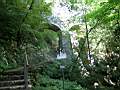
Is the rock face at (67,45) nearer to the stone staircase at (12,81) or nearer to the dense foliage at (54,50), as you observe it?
the dense foliage at (54,50)

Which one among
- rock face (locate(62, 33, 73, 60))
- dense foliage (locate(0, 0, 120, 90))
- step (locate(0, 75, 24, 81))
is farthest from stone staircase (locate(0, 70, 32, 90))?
rock face (locate(62, 33, 73, 60))

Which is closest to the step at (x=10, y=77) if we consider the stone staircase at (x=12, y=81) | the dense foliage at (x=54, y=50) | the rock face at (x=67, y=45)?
the stone staircase at (x=12, y=81)

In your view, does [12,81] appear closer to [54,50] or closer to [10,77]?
[10,77]

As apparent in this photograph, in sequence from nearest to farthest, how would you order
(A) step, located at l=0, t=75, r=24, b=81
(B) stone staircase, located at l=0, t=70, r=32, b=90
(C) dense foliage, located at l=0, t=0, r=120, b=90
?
(B) stone staircase, located at l=0, t=70, r=32, b=90, (A) step, located at l=0, t=75, r=24, b=81, (C) dense foliage, located at l=0, t=0, r=120, b=90

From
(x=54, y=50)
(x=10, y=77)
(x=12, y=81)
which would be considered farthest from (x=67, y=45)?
(x=12, y=81)

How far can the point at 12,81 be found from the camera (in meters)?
7.82

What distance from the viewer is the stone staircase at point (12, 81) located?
24.7 feet

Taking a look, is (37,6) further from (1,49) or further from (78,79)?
(78,79)

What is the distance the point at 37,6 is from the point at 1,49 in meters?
1.80

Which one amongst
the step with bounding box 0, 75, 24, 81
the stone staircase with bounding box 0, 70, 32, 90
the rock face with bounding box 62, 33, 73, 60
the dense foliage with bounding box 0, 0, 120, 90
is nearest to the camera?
the stone staircase with bounding box 0, 70, 32, 90

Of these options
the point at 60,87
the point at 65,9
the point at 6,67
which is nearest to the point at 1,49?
the point at 6,67

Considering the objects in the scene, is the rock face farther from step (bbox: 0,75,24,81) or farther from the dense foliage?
step (bbox: 0,75,24,81)

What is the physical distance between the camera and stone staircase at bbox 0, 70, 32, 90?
7520 millimetres

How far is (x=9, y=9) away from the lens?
331 inches
